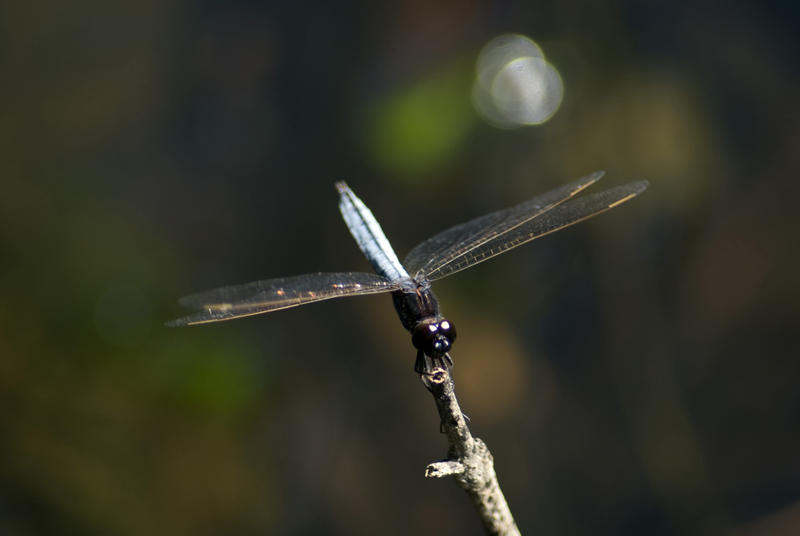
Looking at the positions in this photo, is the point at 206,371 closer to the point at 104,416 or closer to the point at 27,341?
the point at 104,416

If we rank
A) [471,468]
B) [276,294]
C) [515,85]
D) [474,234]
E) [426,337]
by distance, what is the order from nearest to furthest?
[471,468] < [426,337] < [276,294] < [474,234] < [515,85]

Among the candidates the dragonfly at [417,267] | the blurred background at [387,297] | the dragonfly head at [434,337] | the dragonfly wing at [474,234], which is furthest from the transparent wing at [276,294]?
the blurred background at [387,297]

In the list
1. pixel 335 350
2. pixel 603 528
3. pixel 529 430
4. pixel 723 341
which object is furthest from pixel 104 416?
pixel 723 341

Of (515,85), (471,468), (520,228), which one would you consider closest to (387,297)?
(520,228)

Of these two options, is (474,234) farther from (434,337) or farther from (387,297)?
(387,297)

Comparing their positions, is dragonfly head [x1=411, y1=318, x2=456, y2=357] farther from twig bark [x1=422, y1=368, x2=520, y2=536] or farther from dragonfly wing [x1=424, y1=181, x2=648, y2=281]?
dragonfly wing [x1=424, y1=181, x2=648, y2=281]
